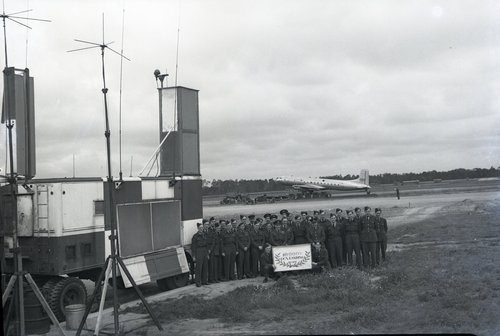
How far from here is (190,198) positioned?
13250 mm

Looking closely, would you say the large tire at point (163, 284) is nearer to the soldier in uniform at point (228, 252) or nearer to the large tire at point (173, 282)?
the large tire at point (173, 282)

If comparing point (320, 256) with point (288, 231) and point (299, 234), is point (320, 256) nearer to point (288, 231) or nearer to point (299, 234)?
point (299, 234)

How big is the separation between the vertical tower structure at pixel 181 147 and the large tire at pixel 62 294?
360 cm

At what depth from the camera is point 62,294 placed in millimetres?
9531

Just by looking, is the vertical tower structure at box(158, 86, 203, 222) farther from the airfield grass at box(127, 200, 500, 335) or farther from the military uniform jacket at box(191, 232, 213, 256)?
the airfield grass at box(127, 200, 500, 335)

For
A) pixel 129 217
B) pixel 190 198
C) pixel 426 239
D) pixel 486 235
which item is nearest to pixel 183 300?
pixel 129 217

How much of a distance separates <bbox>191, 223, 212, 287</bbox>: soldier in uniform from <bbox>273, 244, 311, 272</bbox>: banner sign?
5.86 ft

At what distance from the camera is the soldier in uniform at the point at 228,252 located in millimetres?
13141

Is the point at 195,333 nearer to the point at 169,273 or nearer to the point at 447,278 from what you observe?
the point at 169,273

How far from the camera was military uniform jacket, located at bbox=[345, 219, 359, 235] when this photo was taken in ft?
46.7

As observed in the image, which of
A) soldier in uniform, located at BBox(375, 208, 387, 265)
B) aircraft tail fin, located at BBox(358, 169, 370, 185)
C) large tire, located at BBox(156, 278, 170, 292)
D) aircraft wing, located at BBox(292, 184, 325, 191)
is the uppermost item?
aircraft tail fin, located at BBox(358, 169, 370, 185)

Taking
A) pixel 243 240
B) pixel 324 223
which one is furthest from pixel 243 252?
pixel 324 223

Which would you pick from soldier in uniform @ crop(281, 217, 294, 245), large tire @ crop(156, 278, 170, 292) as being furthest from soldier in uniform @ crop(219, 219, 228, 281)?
soldier in uniform @ crop(281, 217, 294, 245)

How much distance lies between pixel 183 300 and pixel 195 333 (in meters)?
2.53
